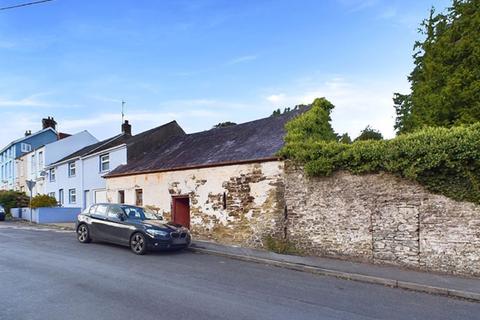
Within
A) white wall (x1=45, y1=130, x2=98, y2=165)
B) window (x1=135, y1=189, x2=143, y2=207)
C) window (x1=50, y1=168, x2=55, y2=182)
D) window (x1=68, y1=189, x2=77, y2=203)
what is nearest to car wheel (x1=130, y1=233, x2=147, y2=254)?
window (x1=135, y1=189, x2=143, y2=207)

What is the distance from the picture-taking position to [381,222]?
10.7m

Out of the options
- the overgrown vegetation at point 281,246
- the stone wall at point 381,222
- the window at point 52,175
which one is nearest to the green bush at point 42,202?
the window at point 52,175

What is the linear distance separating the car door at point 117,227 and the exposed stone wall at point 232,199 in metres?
3.64

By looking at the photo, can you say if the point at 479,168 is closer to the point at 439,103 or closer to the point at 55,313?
the point at 439,103

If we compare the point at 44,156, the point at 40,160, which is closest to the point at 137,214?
the point at 44,156

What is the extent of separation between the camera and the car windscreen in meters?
13.0

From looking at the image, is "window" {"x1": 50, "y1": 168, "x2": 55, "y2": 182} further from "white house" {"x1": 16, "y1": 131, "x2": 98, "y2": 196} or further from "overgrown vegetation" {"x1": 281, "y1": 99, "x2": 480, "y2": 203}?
"overgrown vegetation" {"x1": 281, "y1": 99, "x2": 480, "y2": 203}

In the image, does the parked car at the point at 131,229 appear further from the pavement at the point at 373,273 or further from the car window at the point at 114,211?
the pavement at the point at 373,273

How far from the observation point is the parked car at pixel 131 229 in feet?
38.5

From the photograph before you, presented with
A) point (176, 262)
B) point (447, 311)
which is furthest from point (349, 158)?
point (176, 262)

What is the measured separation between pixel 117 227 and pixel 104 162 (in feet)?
44.7

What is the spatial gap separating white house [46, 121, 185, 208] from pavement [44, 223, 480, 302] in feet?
40.1

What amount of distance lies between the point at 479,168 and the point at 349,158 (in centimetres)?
341

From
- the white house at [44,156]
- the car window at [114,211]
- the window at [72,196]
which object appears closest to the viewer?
the car window at [114,211]
